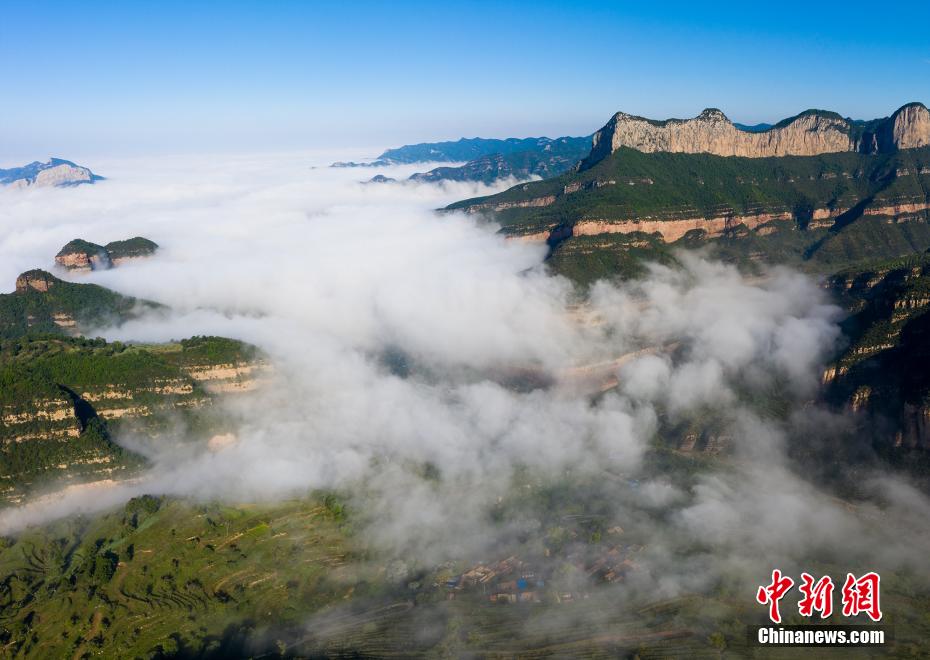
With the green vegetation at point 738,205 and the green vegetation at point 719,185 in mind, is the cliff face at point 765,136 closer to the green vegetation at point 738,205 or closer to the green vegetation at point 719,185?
the green vegetation at point 719,185

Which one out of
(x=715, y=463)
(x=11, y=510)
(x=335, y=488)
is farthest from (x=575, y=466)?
(x=11, y=510)

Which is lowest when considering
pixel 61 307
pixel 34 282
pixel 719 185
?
pixel 61 307

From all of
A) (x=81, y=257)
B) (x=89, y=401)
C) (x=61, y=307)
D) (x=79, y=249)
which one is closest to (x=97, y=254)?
(x=79, y=249)

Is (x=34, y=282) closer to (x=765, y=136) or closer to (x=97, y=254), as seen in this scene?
(x=97, y=254)

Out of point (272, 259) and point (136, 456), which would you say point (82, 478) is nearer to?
point (136, 456)

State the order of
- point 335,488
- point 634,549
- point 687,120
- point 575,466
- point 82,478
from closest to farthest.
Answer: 1. point 634,549
2. point 82,478
3. point 335,488
4. point 575,466
5. point 687,120

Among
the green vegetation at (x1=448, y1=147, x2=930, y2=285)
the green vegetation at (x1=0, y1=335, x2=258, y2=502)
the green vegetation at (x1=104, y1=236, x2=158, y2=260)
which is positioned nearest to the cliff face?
the green vegetation at (x1=448, y1=147, x2=930, y2=285)

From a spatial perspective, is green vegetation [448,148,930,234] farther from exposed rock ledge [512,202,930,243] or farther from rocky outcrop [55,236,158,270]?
rocky outcrop [55,236,158,270]

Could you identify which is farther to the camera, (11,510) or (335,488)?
(335,488)
